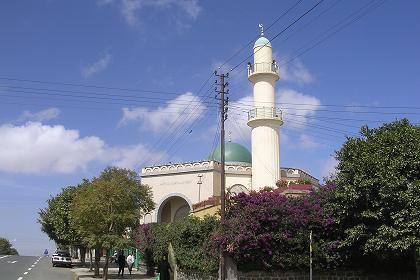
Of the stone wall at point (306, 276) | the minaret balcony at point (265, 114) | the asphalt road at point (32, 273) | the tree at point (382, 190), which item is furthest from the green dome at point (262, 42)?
the asphalt road at point (32, 273)

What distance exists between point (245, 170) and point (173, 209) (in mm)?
8889

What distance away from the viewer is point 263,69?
121 ft

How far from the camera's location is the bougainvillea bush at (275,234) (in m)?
21.0

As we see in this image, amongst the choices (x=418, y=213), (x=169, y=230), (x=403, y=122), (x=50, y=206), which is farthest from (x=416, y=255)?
(x=50, y=206)

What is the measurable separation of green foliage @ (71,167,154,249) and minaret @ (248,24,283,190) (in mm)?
10434

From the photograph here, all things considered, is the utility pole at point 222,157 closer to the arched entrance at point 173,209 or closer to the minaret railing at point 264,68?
the minaret railing at point 264,68

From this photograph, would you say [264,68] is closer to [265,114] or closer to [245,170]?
[265,114]

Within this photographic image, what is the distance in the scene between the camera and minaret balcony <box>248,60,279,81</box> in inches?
1449

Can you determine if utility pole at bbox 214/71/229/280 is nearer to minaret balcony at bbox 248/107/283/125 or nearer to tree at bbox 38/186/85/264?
minaret balcony at bbox 248/107/283/125

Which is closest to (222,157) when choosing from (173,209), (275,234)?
(275,234)

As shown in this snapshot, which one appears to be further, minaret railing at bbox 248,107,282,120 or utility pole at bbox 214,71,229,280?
minaret railing at bbox 248,107,282,120

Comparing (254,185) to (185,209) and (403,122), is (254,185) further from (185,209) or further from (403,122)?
(403,122)

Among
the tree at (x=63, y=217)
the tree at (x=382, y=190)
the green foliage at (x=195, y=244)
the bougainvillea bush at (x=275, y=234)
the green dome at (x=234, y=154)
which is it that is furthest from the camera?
the green dome at (x=234, y=154)

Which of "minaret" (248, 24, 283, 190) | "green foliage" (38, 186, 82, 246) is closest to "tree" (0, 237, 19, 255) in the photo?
"green foliage" (38, 186, 82, 246)
